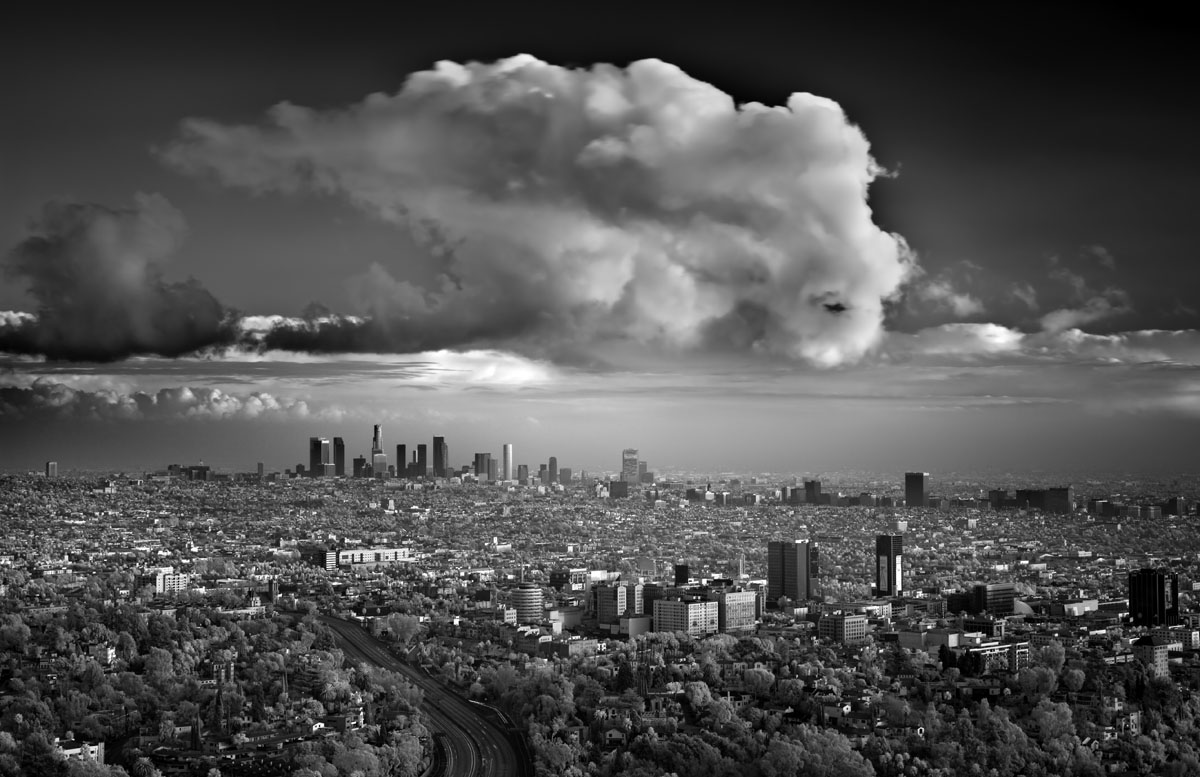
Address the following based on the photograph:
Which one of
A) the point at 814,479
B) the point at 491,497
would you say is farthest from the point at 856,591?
the point at 491,497

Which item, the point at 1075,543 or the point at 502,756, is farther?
the point at 1075,543

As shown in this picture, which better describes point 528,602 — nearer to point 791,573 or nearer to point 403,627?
point 403,627

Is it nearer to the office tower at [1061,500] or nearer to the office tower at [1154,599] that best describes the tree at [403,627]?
the office tower at [1154,599]

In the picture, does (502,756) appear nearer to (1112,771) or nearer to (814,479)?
(1112,771)

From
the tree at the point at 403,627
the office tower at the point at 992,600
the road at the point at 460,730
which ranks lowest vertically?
the road at the point at 460,730

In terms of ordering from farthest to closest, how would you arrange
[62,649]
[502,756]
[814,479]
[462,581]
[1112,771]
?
[814,479]
[462,581]
[62,649]
[502,756]
[1112,771]

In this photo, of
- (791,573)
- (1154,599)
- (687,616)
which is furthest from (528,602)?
(1154,599)

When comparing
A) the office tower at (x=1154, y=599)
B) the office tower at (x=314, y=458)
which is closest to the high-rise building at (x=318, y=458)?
the office tower at (x=314, y=458)
